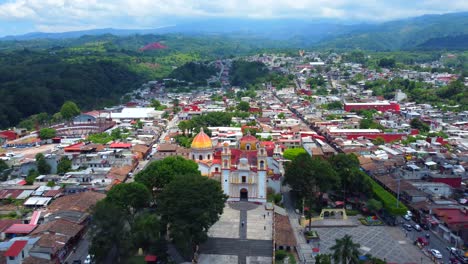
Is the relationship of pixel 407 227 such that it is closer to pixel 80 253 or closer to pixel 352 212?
pixel 352 212

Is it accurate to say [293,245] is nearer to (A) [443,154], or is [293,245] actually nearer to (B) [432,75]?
(A) [443,154]

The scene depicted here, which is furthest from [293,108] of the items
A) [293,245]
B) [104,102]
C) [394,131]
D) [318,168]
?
[293,245]

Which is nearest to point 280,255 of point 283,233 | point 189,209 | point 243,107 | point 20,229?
point 283,233

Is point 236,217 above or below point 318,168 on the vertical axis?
Answer: below

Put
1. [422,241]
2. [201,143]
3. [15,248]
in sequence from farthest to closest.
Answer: [201,143]
[422,241]
[15,248]

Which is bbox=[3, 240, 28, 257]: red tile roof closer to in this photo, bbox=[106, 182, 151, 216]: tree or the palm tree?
bbox=[106, 182, 151, 216]: tree

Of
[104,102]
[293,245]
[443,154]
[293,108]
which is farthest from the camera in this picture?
[104,102]
